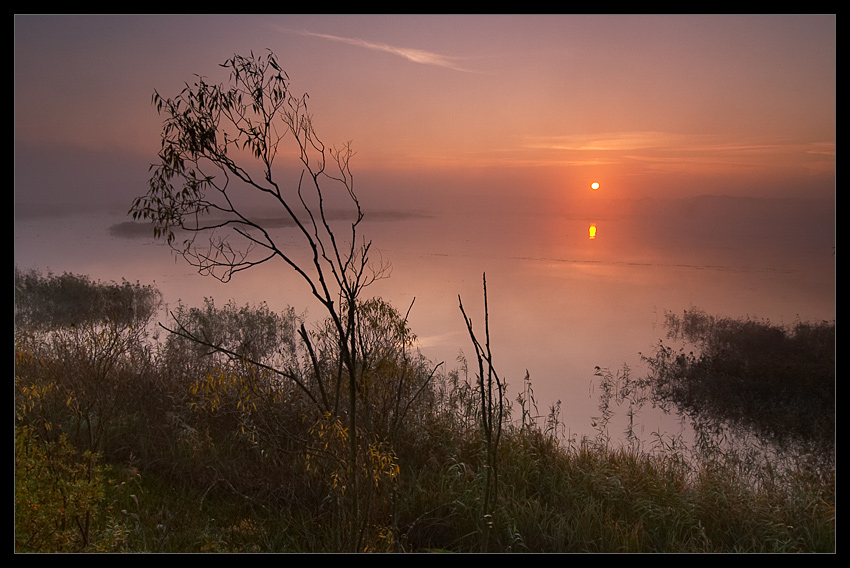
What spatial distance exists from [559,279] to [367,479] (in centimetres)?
484

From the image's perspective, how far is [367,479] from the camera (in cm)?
325

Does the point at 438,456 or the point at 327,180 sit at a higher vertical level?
the point at 327,180

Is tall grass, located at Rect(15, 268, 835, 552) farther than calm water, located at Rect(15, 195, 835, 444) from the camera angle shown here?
No

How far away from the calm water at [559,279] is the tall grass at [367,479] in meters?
0.66

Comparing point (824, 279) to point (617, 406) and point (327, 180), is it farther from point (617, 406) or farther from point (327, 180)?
point (327, 180)

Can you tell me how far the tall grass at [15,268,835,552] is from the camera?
3277mm

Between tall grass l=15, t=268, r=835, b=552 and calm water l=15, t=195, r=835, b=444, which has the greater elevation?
calm water l=15, t=195, r=835, b=444

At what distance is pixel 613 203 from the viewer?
596 cm

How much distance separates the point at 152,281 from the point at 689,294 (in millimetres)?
6028

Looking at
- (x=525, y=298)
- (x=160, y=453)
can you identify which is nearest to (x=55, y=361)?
(x=160, y=453)

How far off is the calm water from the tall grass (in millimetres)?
656

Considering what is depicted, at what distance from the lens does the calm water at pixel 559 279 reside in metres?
5.57

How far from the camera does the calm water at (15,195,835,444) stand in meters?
5.57
